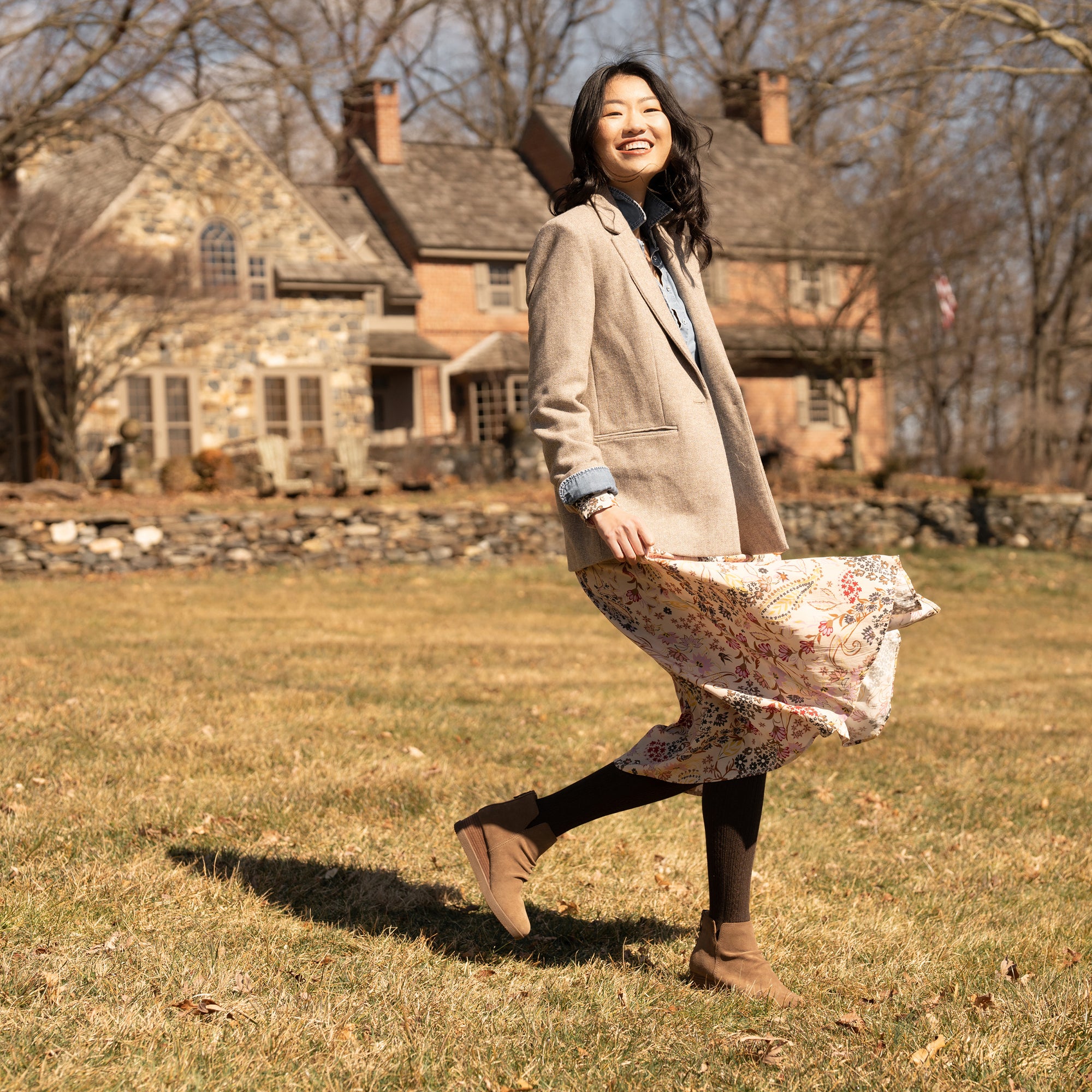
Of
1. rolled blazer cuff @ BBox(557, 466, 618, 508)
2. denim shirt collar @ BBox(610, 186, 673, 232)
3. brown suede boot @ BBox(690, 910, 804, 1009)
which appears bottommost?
brown suede boot @ BBox(690, 910, 804, 1009)

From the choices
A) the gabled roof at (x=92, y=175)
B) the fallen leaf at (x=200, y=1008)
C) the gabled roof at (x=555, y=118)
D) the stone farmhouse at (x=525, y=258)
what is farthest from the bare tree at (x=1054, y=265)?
the fallen leaf at (x=200, y=1008)

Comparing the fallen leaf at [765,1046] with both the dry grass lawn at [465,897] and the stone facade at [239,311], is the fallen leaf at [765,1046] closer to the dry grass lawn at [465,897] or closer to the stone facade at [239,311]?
the dry grass lawn at [465,897]

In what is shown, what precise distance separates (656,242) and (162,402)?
20.3m

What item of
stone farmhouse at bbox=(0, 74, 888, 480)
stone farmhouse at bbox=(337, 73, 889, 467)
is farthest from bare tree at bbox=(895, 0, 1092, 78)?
stone farmhouse at bbox=(337, 73, 889, 467)

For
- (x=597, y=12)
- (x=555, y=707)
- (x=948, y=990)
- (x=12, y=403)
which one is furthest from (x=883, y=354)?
(x=948, y=990)

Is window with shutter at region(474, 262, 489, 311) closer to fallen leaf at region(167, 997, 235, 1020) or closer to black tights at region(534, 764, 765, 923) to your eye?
black tights at region(534, 764, 765, 923)

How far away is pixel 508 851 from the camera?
306 cm

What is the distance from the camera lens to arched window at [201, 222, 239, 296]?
22625mm

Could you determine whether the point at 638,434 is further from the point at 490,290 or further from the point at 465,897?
the point at 490,290

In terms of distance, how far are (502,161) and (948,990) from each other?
97.8 feet

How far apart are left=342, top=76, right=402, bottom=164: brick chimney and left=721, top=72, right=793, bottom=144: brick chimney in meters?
8.59

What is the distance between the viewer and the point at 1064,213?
97.3 feet

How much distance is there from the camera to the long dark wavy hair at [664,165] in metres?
3.04

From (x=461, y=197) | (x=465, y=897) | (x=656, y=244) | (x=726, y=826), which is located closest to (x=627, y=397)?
(x=656, y=244)
